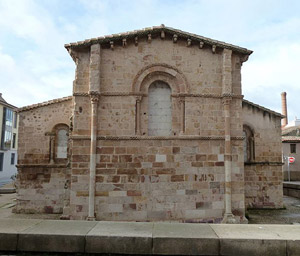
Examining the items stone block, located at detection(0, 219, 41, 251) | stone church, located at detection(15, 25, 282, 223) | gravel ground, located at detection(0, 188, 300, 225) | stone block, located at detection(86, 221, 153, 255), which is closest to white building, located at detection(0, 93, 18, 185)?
gravel ground, located at detection(0, 188, 300, 225)

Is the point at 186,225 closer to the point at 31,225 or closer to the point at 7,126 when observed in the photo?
the point at 31,225

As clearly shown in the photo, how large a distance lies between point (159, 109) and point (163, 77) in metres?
1.20

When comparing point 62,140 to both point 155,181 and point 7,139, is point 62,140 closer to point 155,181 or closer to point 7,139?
point 155,181

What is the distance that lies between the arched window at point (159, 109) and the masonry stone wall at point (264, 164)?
528cm

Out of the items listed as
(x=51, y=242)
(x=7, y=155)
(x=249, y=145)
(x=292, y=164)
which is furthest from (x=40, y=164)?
(x=7, y=155)

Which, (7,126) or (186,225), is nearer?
(186,225)

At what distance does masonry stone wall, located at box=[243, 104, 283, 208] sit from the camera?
13.6m

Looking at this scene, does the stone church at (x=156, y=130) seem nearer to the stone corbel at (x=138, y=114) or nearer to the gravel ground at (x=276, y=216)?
the stone corbel at (x=138, y=114)

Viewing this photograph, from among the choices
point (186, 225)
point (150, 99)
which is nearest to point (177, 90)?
point (150, 99)

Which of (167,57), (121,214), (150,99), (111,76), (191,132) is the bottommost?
(121,214)

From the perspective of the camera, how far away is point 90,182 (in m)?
9.74

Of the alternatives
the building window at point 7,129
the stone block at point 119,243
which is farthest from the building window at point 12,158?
the stone block at point 119,243

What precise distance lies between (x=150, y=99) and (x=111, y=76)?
1.66 metres

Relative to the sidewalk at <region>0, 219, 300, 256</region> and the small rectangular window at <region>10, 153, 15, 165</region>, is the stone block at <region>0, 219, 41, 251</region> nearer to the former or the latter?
the sidewalk at <region>0, 219, 300, 256</region>
